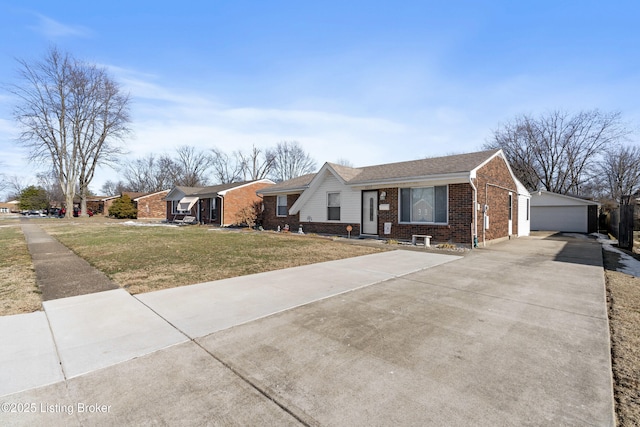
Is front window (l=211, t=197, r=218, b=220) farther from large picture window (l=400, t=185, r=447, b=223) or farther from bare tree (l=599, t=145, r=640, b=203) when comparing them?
bare tree (l=599, t=145, r=640, b=203)

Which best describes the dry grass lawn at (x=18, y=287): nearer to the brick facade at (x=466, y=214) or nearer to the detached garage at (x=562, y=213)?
the brick facade at (x=466, y=214)

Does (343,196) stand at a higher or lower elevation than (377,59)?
lower

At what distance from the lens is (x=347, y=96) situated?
554 inches

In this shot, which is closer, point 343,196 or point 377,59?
point 377,59

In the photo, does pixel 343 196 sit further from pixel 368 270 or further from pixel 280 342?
pixel 280 342

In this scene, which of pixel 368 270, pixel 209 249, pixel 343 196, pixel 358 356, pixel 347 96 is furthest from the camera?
pixel 343 196

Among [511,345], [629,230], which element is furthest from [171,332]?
[629,230]

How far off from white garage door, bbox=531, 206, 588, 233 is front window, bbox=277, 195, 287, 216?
19262mm

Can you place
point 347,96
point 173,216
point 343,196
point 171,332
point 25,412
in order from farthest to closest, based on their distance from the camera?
point 173,216 < point 343,196 < point 347,96 < point 171,332 < point 25,412

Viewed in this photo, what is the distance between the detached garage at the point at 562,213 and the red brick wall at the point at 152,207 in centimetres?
4279

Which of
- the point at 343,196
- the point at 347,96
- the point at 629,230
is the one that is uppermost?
the point at 347,96

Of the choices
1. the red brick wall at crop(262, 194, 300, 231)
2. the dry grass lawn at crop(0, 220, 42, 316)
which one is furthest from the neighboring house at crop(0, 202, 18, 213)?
the dry grass lawn at crop(0, 220, 42, 316)

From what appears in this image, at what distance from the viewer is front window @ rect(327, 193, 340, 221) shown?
51.8ft

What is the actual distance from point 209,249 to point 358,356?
848 centimetres
